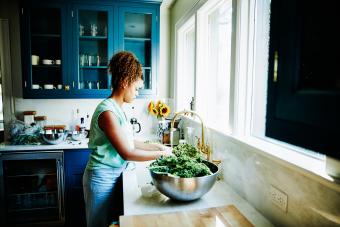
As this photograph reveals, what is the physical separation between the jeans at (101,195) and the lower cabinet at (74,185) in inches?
45.2

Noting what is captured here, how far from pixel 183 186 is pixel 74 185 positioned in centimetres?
192

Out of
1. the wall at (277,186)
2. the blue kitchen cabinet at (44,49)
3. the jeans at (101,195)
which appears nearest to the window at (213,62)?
the wall at (277,186)

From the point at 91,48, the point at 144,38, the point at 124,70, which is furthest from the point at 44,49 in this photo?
the point at 124,70

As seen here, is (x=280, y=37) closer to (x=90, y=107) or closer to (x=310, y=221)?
(x=310, y=221)

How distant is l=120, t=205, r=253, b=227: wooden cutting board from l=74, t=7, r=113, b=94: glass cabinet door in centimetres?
210

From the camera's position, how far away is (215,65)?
238cm

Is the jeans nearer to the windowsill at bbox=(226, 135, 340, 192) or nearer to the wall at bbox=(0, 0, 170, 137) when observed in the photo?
the windowsill at bbox=(226, 135, 340, 192)

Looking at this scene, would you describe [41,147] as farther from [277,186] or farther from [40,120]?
[277,186]

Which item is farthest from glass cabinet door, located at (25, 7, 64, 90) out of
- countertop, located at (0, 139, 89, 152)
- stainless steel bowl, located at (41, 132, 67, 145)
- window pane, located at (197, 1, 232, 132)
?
window pane, located at (197, 1, 232, 132)

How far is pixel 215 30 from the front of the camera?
2332 millimetres

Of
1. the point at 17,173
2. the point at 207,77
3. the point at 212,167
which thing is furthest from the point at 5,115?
the point at 212,167

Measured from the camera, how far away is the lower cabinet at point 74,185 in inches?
107

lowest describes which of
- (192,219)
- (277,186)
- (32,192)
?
(32,192)

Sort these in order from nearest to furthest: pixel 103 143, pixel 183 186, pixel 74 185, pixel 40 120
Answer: pixel 183 186 < pixel 103 143 < pixel 74 185 < pixel 40 120
